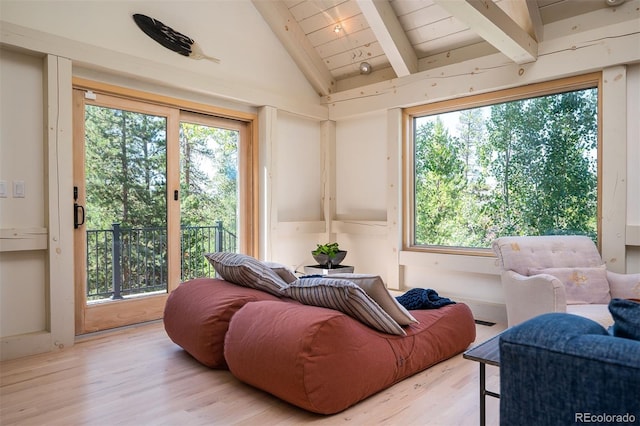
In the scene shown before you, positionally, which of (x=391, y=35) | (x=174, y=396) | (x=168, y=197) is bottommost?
(x=174, y=396)

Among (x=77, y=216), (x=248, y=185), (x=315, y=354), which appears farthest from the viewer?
(x=248, y=185)

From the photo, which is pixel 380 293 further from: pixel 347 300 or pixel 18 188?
pixel 18 188

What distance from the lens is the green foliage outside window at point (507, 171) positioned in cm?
358

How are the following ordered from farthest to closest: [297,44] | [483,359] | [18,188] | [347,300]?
[297,44] → [18,188] → [347,300] → [483,359]

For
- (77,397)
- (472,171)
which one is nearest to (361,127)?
(472,171)

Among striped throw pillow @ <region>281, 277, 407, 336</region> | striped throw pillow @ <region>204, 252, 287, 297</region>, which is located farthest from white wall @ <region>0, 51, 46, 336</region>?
striped throw pillow @ <region>281, 277, 407, 336</region>

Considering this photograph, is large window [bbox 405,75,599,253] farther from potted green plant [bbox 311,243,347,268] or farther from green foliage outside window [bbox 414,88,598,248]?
potted green plant [bbox 311,243,347,268]

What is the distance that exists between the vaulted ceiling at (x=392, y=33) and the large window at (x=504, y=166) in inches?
18.5

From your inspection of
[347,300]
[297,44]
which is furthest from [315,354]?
[297,44]

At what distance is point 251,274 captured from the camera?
2.77 meters

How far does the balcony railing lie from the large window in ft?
7.48

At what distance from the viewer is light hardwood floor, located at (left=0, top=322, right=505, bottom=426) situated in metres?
2.03

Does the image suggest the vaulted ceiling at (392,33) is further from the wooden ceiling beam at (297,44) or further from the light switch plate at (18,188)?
the light switch plate at (18,188)

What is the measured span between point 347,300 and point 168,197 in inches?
94.4
